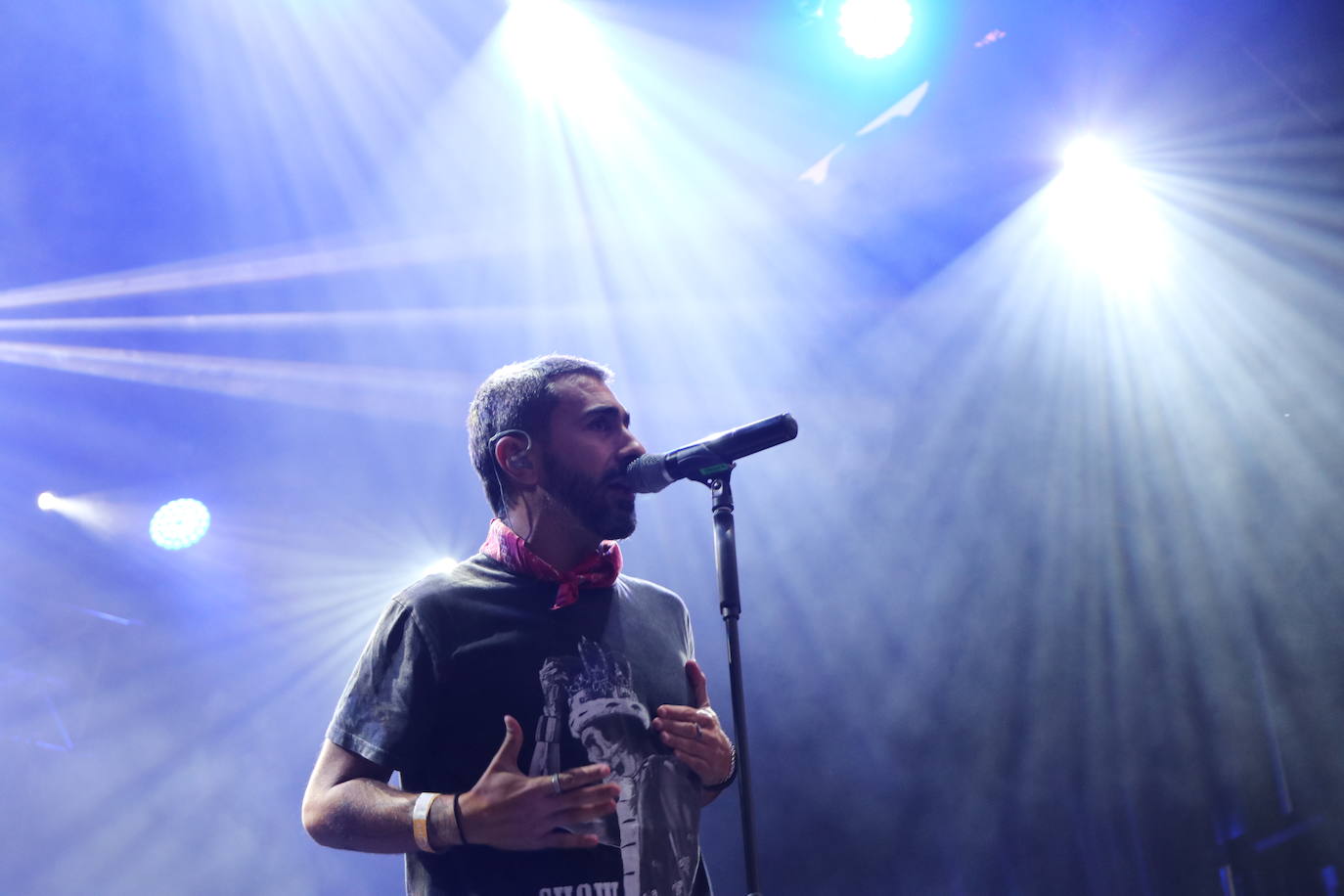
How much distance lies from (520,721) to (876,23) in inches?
161

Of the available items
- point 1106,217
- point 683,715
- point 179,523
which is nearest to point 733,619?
point 683,715

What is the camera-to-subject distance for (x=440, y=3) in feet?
15.9

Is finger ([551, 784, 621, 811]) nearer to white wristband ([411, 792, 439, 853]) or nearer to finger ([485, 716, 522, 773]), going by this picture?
finger ([485, 716, 522, 773])

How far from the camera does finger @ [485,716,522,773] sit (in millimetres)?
1324

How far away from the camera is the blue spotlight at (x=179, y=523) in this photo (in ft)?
23.5

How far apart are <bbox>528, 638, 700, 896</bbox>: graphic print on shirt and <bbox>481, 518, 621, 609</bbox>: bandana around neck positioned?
0.13 metres

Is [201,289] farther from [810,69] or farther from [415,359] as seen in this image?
[810,69]

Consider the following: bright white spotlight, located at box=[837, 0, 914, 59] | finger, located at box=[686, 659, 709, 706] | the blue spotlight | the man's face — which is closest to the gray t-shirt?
→ finger, located at box=[686, 659, 709, 706]

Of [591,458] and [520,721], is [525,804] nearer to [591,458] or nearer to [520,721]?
[520,721]

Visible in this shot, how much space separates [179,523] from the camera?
723 centimetres

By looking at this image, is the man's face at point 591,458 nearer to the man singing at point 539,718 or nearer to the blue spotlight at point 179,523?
the man singing at point 539,718

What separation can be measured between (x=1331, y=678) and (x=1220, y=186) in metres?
2.36

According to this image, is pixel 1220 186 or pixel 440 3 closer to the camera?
pixel 1220 186

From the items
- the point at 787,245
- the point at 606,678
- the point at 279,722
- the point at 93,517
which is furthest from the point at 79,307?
the point at 606,678
